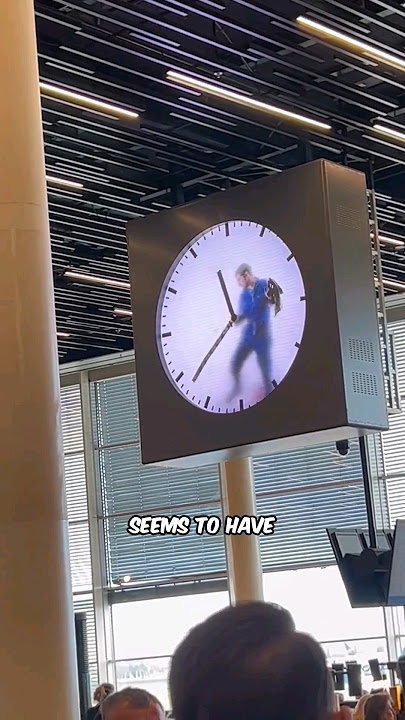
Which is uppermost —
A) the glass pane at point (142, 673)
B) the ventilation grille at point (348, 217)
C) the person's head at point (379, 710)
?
the ventilation grille at point (348, 217)

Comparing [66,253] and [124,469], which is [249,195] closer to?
[66,253]

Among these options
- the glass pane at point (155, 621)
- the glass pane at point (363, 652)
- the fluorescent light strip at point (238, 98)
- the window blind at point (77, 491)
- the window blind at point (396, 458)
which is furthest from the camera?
the window blind at point (77, 491)

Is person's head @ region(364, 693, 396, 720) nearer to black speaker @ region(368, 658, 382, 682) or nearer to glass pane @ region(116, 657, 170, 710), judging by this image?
black speaker @ region(368, 658, 382, 682)

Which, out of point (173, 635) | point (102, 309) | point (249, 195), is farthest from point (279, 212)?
point (173, 635)

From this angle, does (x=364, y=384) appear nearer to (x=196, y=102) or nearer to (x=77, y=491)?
(x=196, y=102)

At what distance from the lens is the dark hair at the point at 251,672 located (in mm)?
1116

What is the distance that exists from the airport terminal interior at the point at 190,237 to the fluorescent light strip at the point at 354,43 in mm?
16

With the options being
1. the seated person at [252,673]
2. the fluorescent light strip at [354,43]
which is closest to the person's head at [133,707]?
the seated person at [252,673]

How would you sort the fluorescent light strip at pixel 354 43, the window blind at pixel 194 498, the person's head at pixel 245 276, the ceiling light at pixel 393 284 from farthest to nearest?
the window blind at pixel 194 498 < the ceiling light at pixel 393 284 < the fluorescent light strip at pixel 354 43 < the person's head at pixel 245 276

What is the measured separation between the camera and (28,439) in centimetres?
331

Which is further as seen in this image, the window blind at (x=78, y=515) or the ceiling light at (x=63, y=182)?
the window blind at (x=78, y=515)

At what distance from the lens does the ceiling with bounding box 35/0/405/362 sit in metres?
8.05

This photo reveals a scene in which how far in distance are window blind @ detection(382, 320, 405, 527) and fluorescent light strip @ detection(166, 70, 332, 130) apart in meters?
5.87

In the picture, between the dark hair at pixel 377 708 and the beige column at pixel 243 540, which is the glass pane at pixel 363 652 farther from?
the dark hair at pixel 377 708
